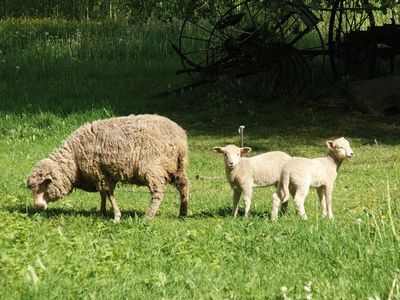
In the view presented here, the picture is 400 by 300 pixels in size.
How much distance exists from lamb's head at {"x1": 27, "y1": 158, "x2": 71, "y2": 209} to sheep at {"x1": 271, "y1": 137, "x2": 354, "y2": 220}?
235 cm

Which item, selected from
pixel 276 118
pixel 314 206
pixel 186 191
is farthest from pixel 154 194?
pixel 276 118

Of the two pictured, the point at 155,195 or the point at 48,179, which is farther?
the point at 48,179

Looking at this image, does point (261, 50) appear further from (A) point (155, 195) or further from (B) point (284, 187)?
(B) point (284, 187)

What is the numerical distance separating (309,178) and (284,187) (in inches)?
11.2

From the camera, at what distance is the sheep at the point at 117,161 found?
29.6 feet

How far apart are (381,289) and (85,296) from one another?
1846mm

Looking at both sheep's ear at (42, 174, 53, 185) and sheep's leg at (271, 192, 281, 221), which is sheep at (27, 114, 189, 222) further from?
sheep's leg at (271, 192, 281, 221)

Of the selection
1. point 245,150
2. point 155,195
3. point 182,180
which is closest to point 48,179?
point 155,195

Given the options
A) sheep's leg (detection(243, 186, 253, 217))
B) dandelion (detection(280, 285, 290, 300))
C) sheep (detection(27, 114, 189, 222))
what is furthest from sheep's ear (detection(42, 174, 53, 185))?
dandelion (detection(280, 285, 290, 300))

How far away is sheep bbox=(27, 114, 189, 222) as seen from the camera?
9.01 m

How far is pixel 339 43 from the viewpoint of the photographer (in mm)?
16703

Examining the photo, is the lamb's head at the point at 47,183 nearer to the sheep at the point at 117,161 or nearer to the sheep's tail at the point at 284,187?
the sheep at the point at 117,161

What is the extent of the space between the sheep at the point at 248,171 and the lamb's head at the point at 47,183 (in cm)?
173

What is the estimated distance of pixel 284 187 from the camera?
28.3 ft
